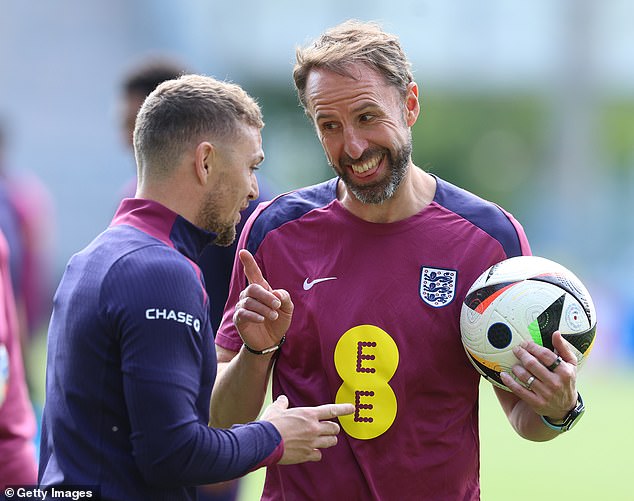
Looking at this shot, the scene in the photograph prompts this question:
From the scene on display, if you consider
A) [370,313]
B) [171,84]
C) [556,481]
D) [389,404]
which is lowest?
[556,481]

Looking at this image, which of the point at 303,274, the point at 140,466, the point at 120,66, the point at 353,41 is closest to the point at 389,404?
the point at 303,274

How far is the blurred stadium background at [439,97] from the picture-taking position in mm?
29359

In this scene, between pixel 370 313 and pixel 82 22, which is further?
pixel 82 22

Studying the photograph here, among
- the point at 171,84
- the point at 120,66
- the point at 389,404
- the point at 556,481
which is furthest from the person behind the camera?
the point at 120,66

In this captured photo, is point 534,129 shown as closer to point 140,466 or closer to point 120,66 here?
point 120,66

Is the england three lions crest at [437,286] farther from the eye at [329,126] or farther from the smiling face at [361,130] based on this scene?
the eye at [329,126]

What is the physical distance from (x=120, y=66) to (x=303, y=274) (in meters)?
28.7

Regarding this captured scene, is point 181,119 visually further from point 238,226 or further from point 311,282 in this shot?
point 238,226

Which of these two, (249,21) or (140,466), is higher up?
(140,466)

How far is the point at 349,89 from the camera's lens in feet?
14.4

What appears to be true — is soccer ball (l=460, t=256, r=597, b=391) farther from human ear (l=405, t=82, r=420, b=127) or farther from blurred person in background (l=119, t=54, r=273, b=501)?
blurred person in background (l=119, t=54, r=273, b=501)

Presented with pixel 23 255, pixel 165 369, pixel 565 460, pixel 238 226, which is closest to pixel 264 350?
pixel 165 369

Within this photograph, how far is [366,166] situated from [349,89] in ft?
1.04

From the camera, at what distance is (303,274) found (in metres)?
4.48
